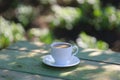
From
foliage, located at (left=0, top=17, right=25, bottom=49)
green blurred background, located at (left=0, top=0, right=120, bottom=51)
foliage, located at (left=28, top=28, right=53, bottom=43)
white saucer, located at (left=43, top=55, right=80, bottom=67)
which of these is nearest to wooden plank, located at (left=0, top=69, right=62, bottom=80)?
white saucer, located at (left=43, top=55, right=80, bottom=67)

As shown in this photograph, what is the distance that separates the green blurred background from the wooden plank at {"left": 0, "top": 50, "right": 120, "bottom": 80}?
138cm

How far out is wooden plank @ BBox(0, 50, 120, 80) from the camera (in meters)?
1.41

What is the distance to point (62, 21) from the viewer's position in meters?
3.44

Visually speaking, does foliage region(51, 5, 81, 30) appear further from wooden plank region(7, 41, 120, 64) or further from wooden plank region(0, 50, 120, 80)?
wooden plank region(0, 50, 120, 80)

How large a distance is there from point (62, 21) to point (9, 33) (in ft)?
2.11

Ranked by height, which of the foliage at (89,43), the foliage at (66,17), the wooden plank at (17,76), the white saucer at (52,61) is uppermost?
the foliage at (66,17)

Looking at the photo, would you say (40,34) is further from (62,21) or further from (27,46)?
(27,46)

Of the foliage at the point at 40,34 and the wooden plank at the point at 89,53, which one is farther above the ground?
the foliage at the point at 40,34

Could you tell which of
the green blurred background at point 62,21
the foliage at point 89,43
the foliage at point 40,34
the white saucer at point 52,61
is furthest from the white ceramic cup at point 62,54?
the foliage at point 40,34

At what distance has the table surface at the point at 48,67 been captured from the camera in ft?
4.64

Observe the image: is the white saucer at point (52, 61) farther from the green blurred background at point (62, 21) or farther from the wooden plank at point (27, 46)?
the green blurred background at point (62, 21)

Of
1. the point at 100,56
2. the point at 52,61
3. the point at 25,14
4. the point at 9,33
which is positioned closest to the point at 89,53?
the point at 100,56

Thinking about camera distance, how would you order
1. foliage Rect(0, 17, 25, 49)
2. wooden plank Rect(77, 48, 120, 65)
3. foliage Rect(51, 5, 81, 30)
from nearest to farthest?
wooden plank Rect(77, 48, 120, 65) → foliage Rect(0, 17, 25, 49) → foliage Rect(51, 5, 81, 30)

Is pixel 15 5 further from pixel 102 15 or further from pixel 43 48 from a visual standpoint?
pixel 43 48
